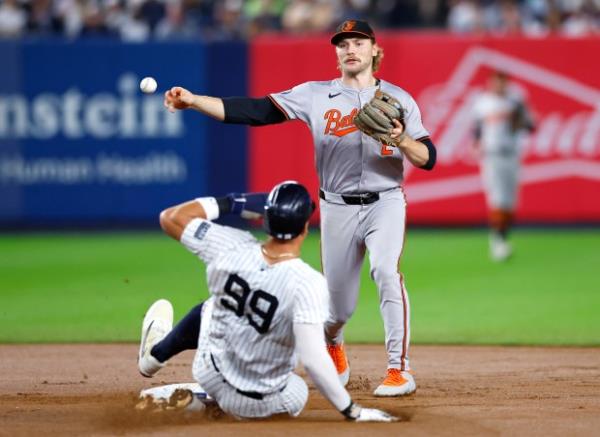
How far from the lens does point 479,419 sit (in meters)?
6.04

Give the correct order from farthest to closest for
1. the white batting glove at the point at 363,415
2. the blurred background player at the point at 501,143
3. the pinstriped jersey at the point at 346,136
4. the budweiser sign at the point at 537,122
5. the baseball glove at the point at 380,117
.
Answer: the budweiser sign at the point at 537,122 → the blurred background player at the point at 501,143 → the pinstriped jersey at the point at 346,136 → the baseball glove at the point at 380,117 → the white batting glove at the point at 363,415

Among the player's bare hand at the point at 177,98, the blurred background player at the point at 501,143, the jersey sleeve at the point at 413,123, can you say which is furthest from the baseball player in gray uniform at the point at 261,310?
the blurred background player at the point at 501,143

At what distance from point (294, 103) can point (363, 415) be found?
2201mm

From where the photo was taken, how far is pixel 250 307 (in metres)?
5.54

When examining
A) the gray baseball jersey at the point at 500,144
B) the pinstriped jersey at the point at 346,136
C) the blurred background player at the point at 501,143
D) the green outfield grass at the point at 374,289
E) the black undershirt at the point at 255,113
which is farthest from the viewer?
the gray baseball jersey at the point at 500,144

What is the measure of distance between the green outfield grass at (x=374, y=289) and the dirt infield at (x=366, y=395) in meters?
0.74

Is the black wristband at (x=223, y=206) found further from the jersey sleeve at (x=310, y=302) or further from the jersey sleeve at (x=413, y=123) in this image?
the jersey sleeve at (x=413, y=123)

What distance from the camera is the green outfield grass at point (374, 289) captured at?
963cm

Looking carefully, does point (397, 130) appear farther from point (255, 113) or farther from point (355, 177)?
point (255, 113)

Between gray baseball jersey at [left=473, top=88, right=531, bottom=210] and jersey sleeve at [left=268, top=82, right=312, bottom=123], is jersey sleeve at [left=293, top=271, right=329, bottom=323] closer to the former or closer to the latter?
jersey sleeve at [left=268, top=82, right=312, bottom=123]

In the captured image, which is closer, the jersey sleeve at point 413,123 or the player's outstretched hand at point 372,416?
the player's outstretched hand at point 372,416

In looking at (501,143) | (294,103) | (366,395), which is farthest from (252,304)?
(501,143)

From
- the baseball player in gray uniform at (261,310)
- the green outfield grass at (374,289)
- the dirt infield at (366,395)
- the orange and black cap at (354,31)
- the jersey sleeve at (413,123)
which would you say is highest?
the orange and black cap at (354,31)

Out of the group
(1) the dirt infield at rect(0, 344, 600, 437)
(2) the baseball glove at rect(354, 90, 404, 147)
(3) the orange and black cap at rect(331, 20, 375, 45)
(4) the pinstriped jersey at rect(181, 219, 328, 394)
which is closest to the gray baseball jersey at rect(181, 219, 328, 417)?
(4) the pinstriped jersey at rect(181, 219, 328, 394)
